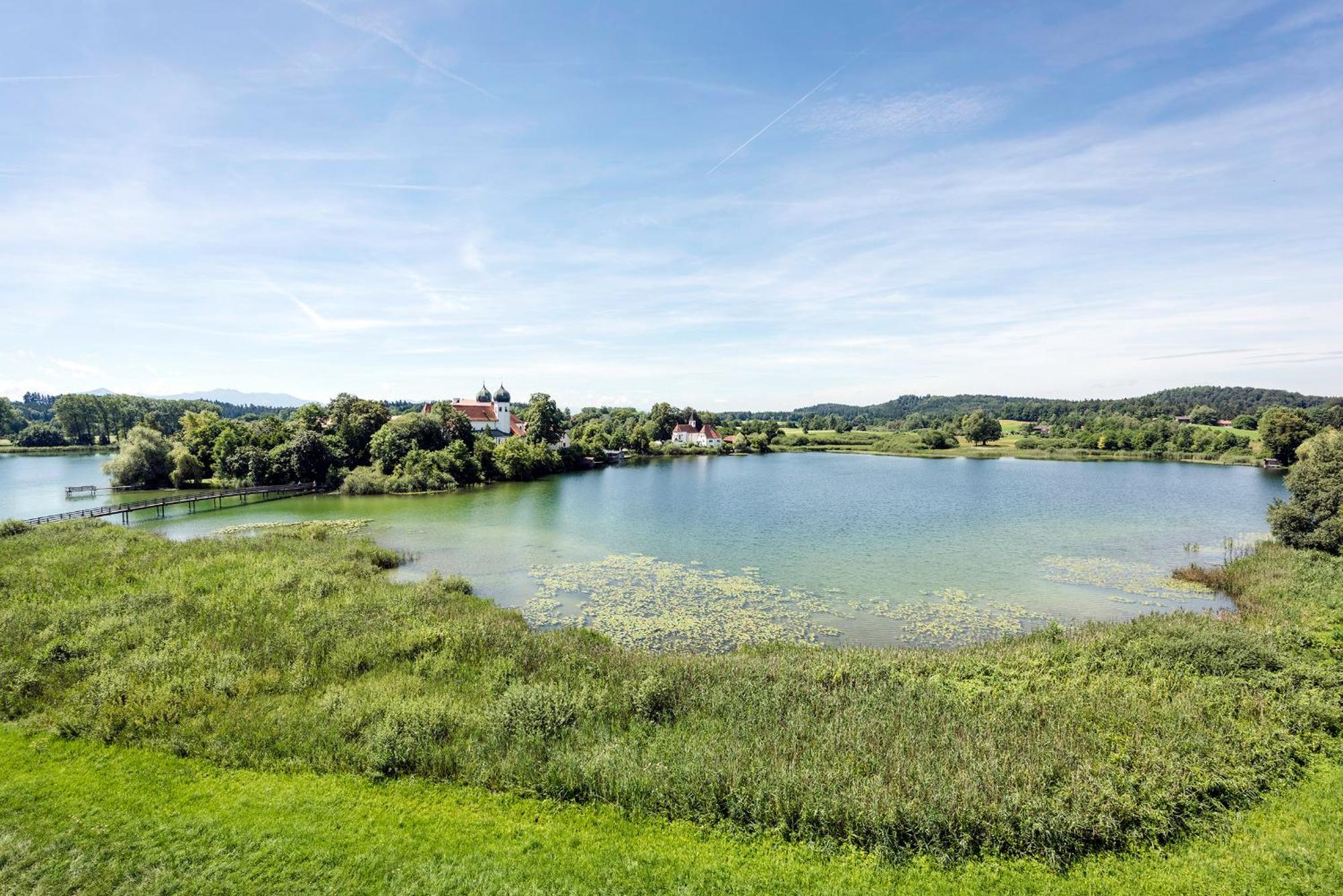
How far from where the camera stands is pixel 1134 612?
21.8 meters

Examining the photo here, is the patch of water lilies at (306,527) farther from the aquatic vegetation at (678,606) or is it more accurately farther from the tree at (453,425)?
the tree at (453,425)

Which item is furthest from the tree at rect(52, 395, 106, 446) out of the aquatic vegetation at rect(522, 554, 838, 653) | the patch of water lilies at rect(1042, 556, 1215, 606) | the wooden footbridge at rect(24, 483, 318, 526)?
the patch of water lilies at rect(1042, 556, 1215, 606)

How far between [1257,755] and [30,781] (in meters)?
21.0

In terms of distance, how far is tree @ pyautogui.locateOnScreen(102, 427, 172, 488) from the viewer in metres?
49.4

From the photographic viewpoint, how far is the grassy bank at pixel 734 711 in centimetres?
912

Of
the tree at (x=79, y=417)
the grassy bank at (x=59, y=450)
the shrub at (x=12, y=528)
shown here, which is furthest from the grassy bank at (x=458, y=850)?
the tree at (x=79, y=417)

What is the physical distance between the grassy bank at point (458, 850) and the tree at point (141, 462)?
2087 inches

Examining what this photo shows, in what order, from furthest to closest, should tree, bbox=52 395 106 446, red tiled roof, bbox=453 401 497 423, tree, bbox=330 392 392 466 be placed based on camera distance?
tree, bbox=52 395 106 446
red tiled roof, bbox=453 401 497 423
tree, bbox=330 392 392 466

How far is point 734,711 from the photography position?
39.8 ft

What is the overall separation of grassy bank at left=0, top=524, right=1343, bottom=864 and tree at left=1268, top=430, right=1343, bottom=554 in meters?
10.7

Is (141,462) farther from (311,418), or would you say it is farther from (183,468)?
(311,418)

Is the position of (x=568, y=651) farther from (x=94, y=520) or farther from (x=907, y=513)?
(x=907, y=513)

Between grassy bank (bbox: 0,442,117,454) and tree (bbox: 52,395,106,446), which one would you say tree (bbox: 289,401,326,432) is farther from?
tree (bbox: 52,395,106,446)

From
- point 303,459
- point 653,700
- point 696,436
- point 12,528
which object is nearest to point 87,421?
point 303,459
